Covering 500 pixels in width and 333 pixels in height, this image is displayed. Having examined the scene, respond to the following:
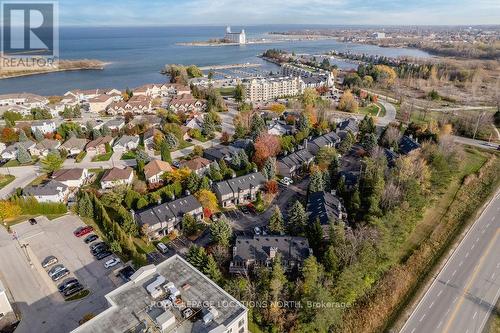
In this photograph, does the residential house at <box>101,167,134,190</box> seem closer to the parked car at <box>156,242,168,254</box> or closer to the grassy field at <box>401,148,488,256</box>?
the parked car at <box>156,242,168,254</box>

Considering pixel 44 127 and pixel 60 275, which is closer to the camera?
pixel 60 275

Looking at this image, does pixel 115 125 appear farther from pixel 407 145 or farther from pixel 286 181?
pixel 407 145

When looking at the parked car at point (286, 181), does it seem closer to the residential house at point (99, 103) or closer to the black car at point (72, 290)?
the black car at point (72, 290)

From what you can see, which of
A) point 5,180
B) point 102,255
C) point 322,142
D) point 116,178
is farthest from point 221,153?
point 5,180

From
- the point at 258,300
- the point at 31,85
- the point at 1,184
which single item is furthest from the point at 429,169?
the point at 31,85

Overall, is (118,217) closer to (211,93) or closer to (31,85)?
(211,93)

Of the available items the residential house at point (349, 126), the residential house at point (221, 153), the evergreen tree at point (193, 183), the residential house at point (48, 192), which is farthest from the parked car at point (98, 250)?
the residential house at point (349, 126)
